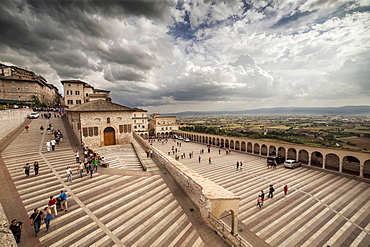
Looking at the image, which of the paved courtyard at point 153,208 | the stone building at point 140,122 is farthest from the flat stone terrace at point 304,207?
the stone building at point 140,122

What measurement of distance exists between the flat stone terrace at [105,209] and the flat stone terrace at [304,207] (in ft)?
15.1

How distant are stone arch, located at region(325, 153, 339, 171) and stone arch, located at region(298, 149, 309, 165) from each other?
2411mm

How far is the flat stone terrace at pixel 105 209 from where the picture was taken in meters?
6.42

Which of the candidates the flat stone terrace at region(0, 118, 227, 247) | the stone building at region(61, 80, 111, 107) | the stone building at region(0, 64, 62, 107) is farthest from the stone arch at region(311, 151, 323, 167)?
the stone building at region(0, 64, 62, 107)

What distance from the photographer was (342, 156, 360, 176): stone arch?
1941 cm

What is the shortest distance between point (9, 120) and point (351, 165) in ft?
150

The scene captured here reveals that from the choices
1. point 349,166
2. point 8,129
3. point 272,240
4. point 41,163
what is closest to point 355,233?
point 272,240

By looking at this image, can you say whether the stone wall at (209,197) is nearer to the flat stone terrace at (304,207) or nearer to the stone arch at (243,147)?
the flat stone terrace at (304,207)

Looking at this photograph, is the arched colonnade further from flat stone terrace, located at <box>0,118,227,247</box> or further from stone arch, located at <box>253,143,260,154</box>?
flat stone terrace, located at <box>0,118,227,247</box>

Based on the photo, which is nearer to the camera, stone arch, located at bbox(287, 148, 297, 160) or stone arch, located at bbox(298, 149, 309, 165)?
stone arch, located at bbox(298, 149, 309, 165)

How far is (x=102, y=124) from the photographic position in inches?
851

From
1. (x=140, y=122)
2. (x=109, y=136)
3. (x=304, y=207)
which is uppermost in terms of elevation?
(x=140, y=122)

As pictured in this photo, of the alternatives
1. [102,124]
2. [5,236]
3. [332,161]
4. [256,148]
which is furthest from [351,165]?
[102,124]

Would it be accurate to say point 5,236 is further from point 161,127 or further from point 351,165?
point 161,127
